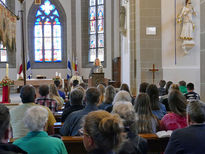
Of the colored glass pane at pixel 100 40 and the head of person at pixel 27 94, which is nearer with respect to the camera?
the head of person at pixel 27 94

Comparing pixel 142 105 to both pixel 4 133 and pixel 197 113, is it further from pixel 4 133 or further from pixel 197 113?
pixel 4 133

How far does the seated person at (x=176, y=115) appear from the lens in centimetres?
332

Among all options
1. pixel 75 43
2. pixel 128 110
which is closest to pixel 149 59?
pixel 128 110

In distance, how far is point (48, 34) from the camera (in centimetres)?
1977

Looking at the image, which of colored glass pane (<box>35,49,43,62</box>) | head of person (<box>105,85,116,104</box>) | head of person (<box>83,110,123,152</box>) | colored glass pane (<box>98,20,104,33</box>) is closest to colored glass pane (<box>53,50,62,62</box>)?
colored glass pane (<box>35,49,43,62</box>)

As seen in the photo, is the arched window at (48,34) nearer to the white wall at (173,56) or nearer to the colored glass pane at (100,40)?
the colored glass pane at (100,40)

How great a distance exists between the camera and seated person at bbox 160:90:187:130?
10.9ft

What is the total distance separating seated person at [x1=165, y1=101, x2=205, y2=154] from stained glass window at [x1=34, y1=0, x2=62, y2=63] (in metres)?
17.5

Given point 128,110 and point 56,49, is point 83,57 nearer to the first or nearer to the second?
point 56,49

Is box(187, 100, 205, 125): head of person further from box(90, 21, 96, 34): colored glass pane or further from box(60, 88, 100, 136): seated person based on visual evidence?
box(90, 21, 96, 34): colored glass pane

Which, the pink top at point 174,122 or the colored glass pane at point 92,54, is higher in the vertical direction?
the colored glass pane at point 92,54

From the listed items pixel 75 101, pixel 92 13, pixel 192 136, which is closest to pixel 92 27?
pixel 92 13

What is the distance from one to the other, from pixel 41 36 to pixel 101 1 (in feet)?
15.2

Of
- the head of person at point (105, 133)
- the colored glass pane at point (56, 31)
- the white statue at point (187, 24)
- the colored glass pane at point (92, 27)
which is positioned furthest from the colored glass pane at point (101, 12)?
the head of person at point (105, 133)
